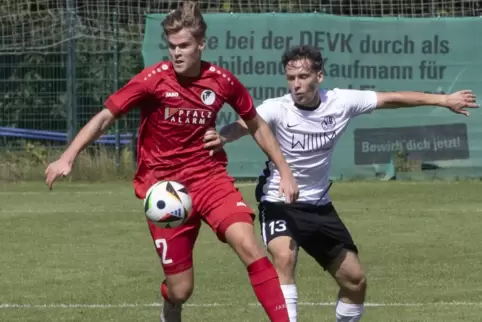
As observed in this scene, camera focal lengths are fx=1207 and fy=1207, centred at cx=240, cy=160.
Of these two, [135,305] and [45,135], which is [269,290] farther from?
[45,135]

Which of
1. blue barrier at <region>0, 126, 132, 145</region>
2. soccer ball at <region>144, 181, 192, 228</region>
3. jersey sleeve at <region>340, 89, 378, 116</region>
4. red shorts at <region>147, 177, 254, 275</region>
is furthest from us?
blue barrier at <region>0, 126, 132, 145</region>

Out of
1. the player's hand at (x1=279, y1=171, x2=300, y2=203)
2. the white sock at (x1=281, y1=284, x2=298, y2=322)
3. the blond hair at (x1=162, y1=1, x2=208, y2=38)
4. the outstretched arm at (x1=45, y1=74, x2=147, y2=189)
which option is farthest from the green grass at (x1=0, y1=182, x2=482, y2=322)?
the blond hair at (x1=162, y1=1, x2=208, y2=38)

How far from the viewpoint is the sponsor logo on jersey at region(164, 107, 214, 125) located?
718cm

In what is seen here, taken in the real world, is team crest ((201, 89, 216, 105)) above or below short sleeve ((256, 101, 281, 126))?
above

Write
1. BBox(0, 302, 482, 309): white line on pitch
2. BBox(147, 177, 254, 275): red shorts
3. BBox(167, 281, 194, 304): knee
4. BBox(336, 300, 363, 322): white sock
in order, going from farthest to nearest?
BBox(0, 302, 482, 309): white line on pitch < BBox(336, 300, 363, 322): white sock < BBox(167, 281, 194, 304): knee < BBox(147, 177, 254, 275): red shorts

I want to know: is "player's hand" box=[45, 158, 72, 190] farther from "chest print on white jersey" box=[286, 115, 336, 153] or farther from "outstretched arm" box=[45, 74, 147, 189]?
"chest print on white jersey" box=[286, 115, 336, 153]

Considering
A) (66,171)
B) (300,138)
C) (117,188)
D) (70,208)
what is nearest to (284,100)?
(300,138)

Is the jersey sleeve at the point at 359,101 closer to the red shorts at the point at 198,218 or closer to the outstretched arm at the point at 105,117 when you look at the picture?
the red shorts at the point at 198,218

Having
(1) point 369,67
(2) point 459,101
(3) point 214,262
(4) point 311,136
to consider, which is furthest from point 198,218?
(1) point 369,67

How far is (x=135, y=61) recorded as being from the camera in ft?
65.6

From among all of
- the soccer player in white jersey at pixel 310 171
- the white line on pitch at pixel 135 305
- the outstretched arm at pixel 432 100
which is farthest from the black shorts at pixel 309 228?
the white line on pitch at pixel 135 305

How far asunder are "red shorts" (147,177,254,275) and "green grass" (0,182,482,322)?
109 cm

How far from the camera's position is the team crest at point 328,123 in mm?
7664

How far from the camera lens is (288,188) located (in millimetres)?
6930
